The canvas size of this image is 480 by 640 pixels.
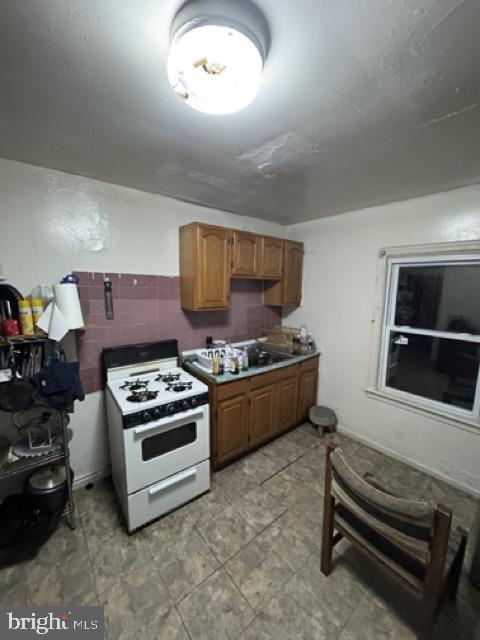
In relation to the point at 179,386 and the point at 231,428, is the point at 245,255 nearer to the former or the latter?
the point at 179,386

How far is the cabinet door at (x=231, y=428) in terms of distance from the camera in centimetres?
221

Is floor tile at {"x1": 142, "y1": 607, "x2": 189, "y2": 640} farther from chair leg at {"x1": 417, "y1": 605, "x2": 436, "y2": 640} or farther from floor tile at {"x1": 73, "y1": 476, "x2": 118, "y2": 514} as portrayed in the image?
chair leg at {"x1": 417, "y1": 605, "x2": 436, "y2": 640}

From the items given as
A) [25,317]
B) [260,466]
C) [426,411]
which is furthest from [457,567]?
[25,317]

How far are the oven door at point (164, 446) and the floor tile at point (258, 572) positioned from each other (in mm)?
633

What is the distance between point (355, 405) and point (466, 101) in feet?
8.25

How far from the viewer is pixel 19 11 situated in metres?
0.74

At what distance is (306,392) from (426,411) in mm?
1114

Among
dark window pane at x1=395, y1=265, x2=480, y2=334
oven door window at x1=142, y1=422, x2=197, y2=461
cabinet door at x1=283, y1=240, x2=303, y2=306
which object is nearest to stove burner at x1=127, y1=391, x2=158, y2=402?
oven door window at x1=142, y1=422, x2=197, y2=461

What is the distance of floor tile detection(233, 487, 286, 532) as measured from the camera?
1.82m

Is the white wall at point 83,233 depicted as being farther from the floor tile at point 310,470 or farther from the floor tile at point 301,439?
the floor tile at point 301,439

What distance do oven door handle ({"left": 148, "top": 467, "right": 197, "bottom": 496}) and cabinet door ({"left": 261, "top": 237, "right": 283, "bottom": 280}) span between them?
6.30 ft

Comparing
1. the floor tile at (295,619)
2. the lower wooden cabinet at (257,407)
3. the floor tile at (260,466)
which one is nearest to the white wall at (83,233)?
the lower wooden cabinet at (257,407)

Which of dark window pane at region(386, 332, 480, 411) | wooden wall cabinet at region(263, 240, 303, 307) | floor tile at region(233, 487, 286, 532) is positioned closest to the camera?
floor tile at region(233, 487, 286, 532)

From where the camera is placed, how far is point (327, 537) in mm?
1429
